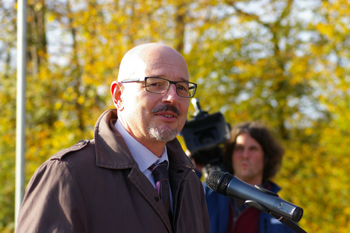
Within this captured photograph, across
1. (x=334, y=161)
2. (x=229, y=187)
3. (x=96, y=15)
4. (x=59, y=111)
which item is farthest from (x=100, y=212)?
(x=59, y=111)

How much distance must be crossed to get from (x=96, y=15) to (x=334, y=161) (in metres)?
5.42

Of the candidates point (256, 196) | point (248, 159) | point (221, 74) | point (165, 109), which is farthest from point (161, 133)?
point (221, 74)

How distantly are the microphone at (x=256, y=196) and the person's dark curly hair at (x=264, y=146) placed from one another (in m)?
1.65

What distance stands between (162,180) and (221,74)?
19.7ft

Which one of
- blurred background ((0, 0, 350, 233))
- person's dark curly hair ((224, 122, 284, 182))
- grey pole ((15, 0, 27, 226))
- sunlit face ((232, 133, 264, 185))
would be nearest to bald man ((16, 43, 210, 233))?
sunlit face ((232, 133, 264, 185))

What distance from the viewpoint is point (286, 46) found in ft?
32.8

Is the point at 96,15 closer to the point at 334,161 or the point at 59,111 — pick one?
the point at 59,111

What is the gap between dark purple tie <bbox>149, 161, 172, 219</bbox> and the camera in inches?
72.2

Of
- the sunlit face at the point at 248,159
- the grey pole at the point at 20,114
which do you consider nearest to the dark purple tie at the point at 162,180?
the sunlit face at the point at 248,159

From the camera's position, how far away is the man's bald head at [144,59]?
1878 mm

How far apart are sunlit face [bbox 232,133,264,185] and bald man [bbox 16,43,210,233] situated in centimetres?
127

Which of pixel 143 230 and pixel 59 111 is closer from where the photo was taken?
pixel 143 230

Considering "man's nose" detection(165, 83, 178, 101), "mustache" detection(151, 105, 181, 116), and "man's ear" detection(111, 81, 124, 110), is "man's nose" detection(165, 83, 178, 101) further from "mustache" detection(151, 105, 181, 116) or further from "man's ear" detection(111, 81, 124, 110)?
"man's ear" detection(111, 81, 124, 110)

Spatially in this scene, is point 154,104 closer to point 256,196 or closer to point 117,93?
point 117,93
